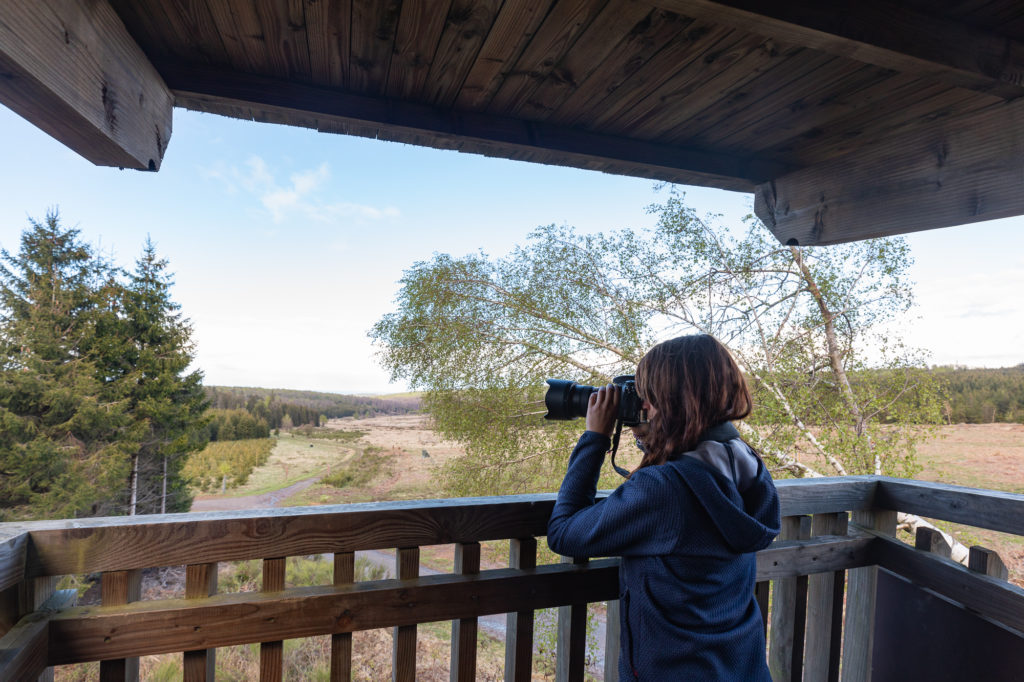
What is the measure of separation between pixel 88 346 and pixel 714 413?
44.4ft

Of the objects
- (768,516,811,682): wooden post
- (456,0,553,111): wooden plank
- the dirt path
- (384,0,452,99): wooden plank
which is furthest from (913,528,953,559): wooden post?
the dirt path

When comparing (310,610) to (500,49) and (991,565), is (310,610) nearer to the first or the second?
(500,49)

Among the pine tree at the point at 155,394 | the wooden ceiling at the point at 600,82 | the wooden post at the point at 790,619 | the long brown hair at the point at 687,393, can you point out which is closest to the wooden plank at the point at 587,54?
the wooden ceiling at the point at 600,82

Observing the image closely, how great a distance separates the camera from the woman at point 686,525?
0.69 metres

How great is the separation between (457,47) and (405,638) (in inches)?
38.6

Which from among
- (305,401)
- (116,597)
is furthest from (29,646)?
(305,401)

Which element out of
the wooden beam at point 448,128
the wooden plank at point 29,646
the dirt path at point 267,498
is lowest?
the dirt path at point 267,498

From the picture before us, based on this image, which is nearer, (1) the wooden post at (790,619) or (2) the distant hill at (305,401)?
(1) the wooden post at (790,619)

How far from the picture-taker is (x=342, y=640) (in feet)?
2.57

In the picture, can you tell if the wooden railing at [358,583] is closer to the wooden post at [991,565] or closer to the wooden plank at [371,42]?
the wooden post at [991,565]

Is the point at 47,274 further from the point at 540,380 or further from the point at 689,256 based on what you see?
the point at 689,256

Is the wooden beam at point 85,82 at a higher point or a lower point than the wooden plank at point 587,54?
lower

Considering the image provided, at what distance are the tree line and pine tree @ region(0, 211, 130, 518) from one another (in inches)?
0.8

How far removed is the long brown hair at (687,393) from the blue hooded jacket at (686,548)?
0.04 metres
